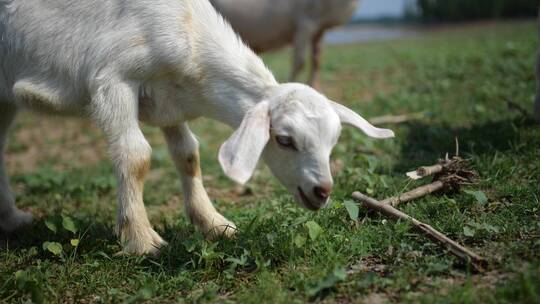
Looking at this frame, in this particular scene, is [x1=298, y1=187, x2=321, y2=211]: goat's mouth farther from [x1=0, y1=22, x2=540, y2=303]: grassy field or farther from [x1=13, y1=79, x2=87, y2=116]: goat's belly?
[x1=13, y1=79, x2=87, y2=116]: goat's belly

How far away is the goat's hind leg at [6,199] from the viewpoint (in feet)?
12.0

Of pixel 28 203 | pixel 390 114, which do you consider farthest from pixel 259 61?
pixel 390 114

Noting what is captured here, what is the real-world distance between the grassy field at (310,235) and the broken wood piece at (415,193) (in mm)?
60

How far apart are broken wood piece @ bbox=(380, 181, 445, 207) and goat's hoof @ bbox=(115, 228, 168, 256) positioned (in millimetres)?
1325

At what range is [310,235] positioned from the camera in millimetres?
2752

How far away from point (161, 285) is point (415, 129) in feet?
10.8

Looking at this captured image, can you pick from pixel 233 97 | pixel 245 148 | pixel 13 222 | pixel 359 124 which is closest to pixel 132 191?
pixel 233 97

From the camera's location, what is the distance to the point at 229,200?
13.9 feet

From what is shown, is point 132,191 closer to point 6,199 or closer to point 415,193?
point 6,199

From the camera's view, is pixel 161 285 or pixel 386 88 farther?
pixel 386 88

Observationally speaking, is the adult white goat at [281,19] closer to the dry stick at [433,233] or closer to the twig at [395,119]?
the twig at [395,119]

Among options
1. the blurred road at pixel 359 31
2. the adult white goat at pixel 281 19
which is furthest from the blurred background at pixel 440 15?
the adult white goat at pixel 281 19

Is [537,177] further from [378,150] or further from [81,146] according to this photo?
[81,146]

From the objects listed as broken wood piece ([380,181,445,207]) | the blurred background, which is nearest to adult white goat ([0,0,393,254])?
broken wood piece ([380,181,445,207])
